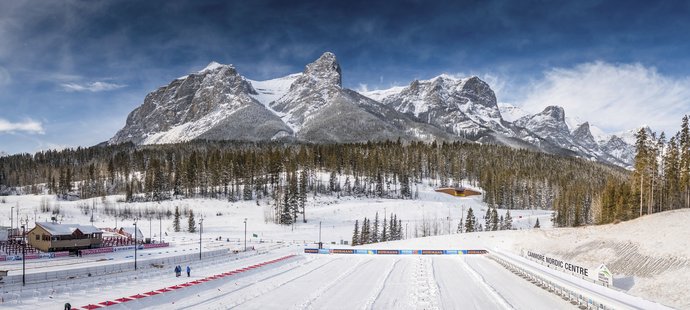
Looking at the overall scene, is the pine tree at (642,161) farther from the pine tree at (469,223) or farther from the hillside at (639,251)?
the pine tree at (469,223)

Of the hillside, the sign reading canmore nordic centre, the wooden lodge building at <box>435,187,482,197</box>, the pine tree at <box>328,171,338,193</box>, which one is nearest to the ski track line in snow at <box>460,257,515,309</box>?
the sign reading canmore nordic centre

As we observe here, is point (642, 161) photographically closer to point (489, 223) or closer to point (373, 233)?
point (489, 223)

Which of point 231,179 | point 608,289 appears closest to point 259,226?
point 231,179

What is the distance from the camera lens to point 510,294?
1646 inches

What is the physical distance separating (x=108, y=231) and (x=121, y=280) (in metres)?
78.5

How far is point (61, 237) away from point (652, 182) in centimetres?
11523

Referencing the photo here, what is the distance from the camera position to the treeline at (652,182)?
3708 inches

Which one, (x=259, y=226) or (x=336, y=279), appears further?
(x=259, y=226)

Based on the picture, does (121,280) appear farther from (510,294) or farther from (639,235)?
(639,235)

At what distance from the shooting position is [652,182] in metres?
95.2

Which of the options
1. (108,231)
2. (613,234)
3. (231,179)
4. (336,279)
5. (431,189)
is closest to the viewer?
(336,279)

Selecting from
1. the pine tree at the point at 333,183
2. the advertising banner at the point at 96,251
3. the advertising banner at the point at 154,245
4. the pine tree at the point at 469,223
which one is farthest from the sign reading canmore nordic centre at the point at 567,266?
the pine tree at the point at 333,183

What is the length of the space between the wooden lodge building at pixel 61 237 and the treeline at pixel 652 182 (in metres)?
107

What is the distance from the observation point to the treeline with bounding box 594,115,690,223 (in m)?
94.2
